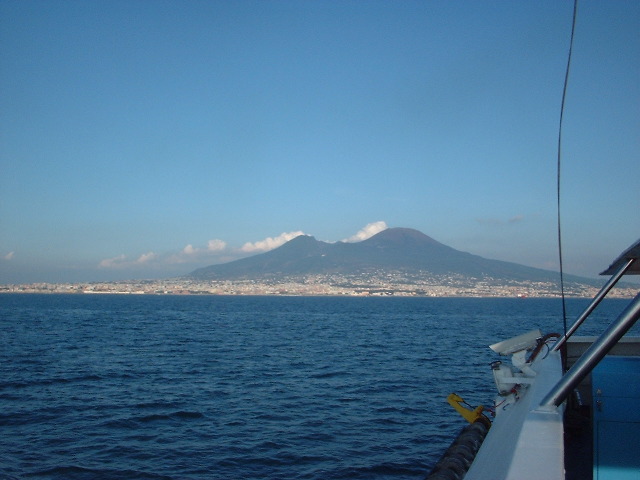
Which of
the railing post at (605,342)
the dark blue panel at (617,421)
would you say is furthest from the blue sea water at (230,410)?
the railing post at (605,342)

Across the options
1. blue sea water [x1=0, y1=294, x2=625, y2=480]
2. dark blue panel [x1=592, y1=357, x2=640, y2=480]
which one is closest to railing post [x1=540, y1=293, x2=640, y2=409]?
dark blue panel [x1=592, y1=357, x2=640, y2=480]

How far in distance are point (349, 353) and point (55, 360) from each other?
16.6 metres

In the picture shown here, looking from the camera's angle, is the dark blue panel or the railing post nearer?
the railing post

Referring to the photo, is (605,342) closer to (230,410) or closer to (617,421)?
(617,421)

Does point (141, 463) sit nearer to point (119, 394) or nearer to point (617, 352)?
point (119, 394)

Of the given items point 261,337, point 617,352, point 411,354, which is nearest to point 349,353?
point 411,354

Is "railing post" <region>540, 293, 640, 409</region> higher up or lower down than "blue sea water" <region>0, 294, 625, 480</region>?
higher up

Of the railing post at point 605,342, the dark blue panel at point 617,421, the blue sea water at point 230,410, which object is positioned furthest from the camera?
the blue sea water at point 230,410

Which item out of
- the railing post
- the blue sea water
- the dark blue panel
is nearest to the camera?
the railing post

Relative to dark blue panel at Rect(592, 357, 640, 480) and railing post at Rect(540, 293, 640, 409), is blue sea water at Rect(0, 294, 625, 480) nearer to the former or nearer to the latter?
dark blue panel at Rect(592, 357, 640, 480)

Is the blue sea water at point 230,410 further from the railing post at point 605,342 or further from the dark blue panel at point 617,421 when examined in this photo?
the railing post at point 605,342

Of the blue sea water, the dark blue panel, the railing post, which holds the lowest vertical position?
the blue sea water

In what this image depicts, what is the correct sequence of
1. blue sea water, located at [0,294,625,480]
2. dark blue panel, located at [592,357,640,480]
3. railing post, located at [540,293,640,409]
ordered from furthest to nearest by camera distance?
blue sea water, located at [0,294,625,480] < dark blue panel, located at [592,357,640,480] < railing post, located at [540,293,640,409]

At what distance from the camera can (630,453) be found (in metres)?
5.38
